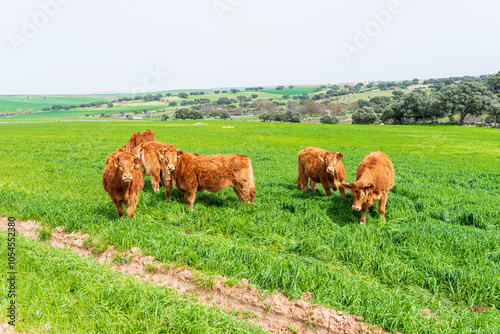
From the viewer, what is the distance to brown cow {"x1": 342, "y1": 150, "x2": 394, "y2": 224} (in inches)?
272

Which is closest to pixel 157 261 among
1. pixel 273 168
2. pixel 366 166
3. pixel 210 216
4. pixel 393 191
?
pixel 210 216

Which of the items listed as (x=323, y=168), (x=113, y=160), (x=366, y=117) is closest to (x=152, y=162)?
(x=113, y=160)

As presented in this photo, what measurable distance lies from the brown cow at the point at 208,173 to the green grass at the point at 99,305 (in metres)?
3.35

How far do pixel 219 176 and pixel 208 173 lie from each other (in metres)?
0.34

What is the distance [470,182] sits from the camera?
13.0 m

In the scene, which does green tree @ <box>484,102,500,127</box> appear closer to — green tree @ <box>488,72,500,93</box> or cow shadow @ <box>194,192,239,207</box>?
green tree @ <box>488,72,500,93</box>

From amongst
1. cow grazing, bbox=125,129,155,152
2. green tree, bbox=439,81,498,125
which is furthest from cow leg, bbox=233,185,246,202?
Answer: green tree, bbox=439,81,498,125

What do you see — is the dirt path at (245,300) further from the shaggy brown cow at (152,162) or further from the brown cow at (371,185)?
the shaggy brown cow at (152,162)

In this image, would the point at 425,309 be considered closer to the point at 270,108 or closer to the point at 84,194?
the point at 84,194

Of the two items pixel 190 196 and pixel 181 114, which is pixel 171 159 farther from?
pixel 181 114

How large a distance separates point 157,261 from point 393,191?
371 inches

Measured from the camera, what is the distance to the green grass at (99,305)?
3711 mm

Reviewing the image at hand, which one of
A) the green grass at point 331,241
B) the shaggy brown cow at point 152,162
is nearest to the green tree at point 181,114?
the green grass at point 331,241

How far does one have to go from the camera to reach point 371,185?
6.86 metres
